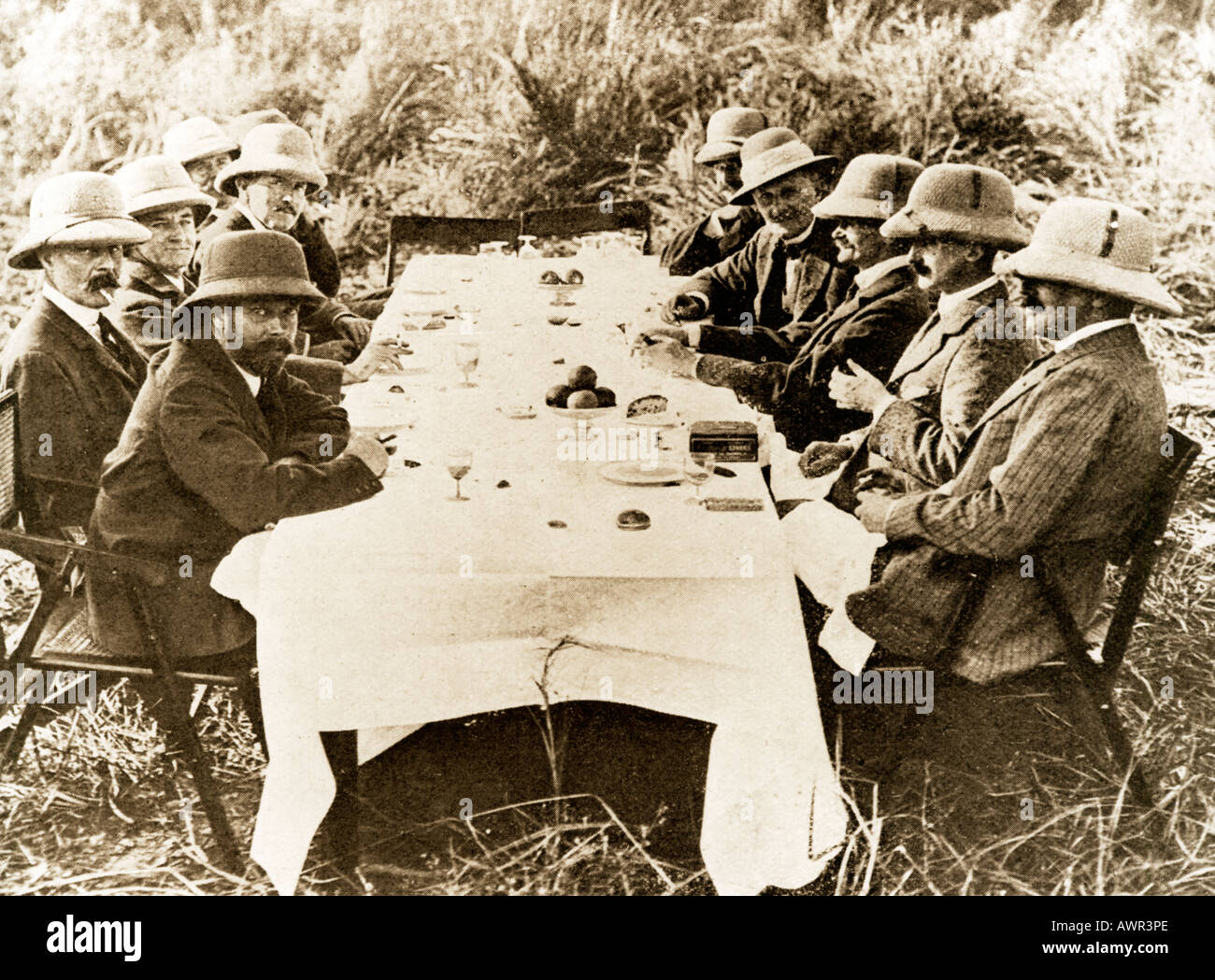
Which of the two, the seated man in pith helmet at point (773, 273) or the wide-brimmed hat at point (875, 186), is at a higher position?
the wide-brimmed hat at point (875, 186)

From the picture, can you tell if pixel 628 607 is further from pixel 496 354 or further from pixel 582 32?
pixel 582 32

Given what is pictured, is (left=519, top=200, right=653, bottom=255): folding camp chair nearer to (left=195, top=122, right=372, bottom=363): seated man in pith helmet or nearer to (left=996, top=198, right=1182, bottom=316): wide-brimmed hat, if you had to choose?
(left=195, top=122, right=372, bottom=363): seated man in pith helmet

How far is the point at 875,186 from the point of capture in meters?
3.08

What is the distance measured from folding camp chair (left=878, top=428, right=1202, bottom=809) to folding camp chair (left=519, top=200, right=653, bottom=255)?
1.24 meters

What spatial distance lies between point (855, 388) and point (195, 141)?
1.78 m

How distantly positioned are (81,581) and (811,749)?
1.76m

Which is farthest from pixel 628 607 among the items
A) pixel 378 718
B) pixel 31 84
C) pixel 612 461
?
pixel 31 84

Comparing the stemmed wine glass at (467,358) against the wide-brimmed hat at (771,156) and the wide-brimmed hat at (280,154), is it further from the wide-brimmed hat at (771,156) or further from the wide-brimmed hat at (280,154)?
the wide-brimmed hat at (771,156)

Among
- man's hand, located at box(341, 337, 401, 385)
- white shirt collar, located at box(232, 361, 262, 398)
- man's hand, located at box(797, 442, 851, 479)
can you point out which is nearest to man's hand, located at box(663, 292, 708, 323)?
man's hand, located at box(797, 442, 851, 479)

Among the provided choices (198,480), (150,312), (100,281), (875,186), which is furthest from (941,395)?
(100,281)

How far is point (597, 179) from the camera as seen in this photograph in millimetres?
3160

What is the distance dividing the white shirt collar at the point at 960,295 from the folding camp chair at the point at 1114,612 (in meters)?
0.53

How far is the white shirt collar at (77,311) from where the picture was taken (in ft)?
9.43

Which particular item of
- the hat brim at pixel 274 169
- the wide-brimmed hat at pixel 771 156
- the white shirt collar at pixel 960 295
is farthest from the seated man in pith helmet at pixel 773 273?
the hat brim at pixel 274 169
